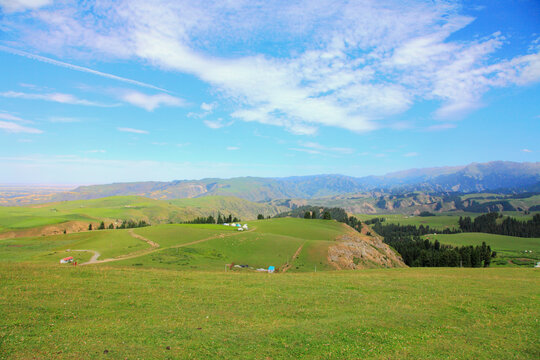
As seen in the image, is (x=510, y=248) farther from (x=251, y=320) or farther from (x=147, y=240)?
(x=251, y=320)

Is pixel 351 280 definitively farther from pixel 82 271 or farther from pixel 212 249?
pixel 212 249

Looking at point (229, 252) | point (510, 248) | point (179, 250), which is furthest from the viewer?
point (510, 248)

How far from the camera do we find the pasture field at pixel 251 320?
504 inches

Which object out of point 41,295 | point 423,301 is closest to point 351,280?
point 423,301

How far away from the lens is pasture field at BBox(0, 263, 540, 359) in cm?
1281

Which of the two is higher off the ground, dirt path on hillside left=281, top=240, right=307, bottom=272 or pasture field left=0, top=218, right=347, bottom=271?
pasture field left=0, top=218, right=347, bottom=271

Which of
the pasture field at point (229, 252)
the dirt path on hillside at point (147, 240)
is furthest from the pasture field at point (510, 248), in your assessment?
the dirt path on hillside at point (147, 240)

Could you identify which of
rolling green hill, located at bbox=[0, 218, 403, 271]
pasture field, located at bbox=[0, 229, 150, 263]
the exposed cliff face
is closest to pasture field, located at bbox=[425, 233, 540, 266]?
the exposed cliff face

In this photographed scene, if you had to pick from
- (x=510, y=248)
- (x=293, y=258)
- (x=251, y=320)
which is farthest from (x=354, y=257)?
(x=510, y=248)

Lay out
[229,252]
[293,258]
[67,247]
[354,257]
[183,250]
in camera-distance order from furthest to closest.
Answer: [354,257]
[293,258]
[67,247]
[229,252]
[183,250]

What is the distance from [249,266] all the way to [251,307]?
39.0 meters

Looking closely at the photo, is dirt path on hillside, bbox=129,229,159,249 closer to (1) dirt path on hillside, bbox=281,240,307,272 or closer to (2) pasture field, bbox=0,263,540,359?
(1) dirt path on hillside, bbox=281,240,307,272

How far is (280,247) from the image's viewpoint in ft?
245

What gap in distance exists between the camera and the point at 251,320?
57.7 feet
